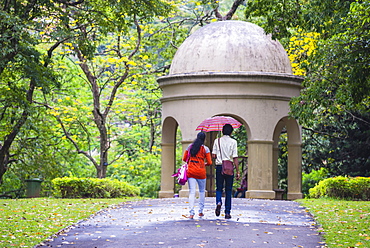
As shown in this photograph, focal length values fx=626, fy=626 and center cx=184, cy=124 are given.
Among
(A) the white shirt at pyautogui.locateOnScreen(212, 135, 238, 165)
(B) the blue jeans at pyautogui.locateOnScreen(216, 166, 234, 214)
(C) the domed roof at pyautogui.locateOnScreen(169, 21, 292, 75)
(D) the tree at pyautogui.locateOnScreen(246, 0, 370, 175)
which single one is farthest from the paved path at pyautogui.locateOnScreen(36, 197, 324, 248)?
(C) the domed roof at pyautogui.locateOnScreen(169, 21, 292, 75)

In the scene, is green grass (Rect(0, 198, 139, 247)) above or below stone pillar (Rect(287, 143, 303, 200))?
below

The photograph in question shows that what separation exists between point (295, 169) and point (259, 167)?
79.5 inches

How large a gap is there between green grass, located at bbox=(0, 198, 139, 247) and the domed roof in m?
6.47

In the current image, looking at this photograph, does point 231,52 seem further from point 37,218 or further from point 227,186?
point 37,218

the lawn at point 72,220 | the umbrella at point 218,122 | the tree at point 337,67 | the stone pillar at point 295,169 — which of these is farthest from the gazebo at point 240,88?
the lawn at point 72,220

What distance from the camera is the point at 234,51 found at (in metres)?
20.7

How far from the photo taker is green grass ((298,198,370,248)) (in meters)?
10.0

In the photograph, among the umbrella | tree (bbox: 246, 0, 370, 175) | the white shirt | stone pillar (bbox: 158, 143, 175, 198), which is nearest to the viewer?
the white shirt

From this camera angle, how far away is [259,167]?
805 inches

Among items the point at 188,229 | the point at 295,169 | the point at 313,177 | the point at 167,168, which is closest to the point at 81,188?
the point at 167,168

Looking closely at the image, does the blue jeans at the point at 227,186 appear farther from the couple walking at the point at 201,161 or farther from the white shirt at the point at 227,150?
the white shirt at the point at 227,150

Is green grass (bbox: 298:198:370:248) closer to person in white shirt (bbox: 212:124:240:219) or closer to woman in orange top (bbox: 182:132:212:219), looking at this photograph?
person in white shirt (bbox: 212:124:240:219)

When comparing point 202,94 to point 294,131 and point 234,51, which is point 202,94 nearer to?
point 234,51

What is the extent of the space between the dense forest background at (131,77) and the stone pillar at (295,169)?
1824 millimetres
